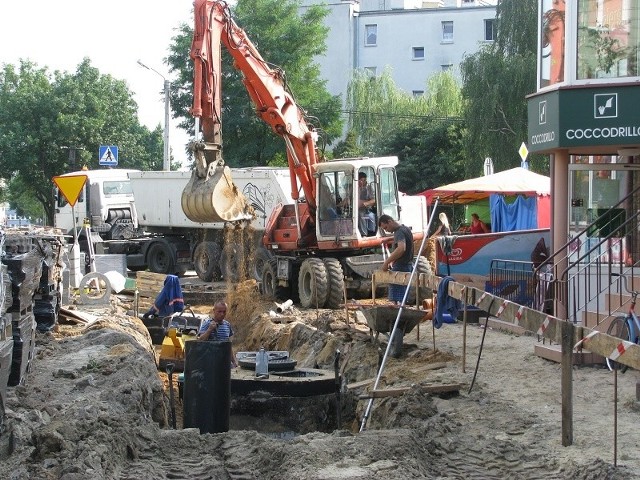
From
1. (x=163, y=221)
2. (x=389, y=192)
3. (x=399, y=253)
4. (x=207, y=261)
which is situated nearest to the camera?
(x=399, y=253)

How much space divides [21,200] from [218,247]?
141 feet

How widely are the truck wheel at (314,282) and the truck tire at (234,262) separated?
6.03 metres

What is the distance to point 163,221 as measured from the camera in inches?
1347

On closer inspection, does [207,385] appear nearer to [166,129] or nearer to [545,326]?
[545,326]

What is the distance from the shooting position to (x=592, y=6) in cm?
1574

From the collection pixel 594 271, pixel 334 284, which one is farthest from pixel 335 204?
pixel 594 271

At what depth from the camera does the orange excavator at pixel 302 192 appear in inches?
848

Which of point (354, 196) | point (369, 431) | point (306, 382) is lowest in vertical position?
point (306, 382)

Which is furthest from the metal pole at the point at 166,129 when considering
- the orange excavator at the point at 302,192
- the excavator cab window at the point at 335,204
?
the excavator cab window at the point at 335,204

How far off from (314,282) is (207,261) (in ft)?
29.8

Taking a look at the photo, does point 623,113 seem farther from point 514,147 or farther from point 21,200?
point 21,200

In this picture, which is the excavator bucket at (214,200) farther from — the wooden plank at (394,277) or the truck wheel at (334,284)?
the wooden plank at (394,277)

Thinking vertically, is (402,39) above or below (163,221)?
above

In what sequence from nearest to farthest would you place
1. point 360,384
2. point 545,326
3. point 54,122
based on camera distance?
point 545,326 → point 360,384 → point 54,122
